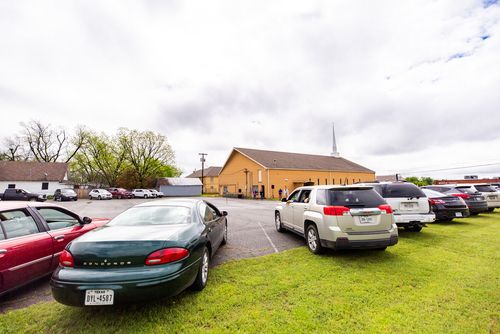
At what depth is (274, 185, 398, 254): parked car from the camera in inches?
189

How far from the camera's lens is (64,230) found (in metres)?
4.45

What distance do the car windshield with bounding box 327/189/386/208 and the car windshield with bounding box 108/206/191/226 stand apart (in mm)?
3091

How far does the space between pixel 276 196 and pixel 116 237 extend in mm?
33869

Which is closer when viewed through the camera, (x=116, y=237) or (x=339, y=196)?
(x=116, y=237)

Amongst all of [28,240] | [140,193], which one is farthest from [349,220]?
[140,193]

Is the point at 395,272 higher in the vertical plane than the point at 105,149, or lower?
lower

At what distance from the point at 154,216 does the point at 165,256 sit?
1380mm

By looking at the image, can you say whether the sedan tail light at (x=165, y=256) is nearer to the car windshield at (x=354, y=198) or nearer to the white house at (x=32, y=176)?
the car windshield at (x=354, y=198)

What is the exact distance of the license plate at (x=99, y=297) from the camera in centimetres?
267

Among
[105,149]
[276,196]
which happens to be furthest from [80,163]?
[276,196]

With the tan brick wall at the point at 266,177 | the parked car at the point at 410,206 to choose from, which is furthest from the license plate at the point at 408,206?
the tan brick wall at the point at 266,177

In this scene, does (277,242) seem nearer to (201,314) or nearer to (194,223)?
(194,223)

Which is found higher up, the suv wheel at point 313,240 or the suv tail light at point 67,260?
the suv tail light at point 67,260

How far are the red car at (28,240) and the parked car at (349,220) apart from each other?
5048 millimetres
